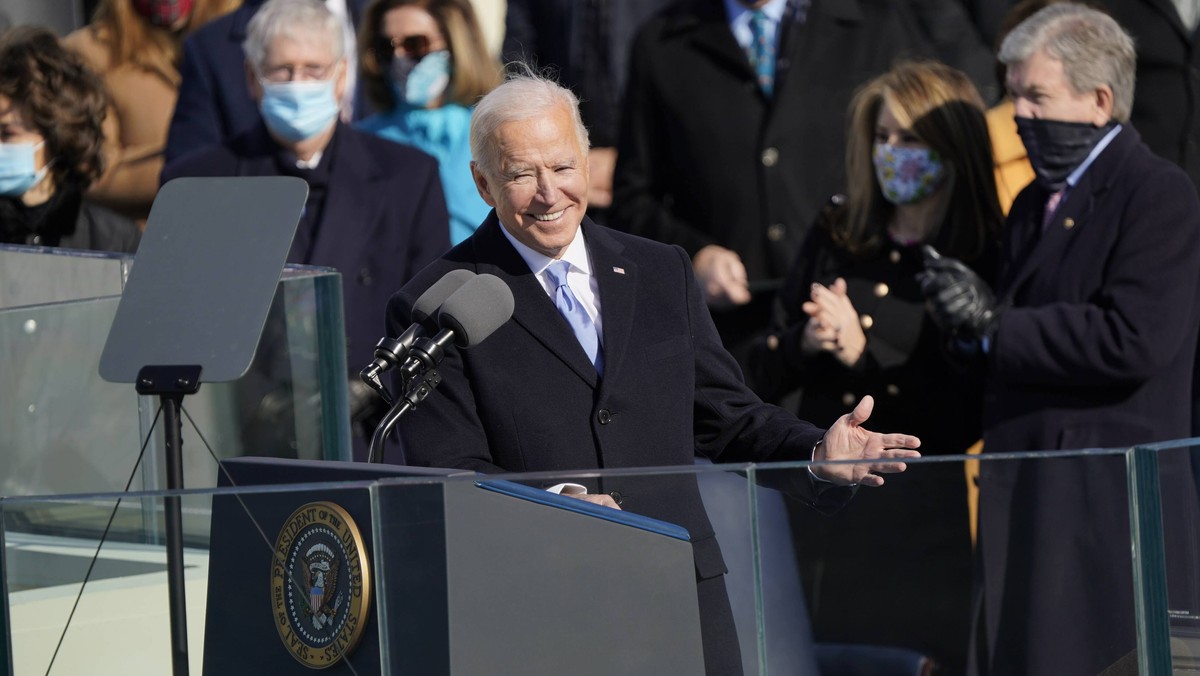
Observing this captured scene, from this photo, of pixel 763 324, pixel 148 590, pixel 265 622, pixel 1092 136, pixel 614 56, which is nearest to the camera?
pixel 265 622

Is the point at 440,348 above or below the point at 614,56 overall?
below

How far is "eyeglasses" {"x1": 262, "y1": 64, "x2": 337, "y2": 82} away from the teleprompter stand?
2.26 metres

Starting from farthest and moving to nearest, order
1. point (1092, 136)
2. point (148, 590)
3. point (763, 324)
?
point (763, 324) < point (1092, 136) < point (148, 590)

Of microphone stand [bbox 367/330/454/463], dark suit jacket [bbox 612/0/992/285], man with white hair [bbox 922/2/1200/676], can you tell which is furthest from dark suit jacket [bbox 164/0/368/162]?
microphone stand [bbox 367/330/454/463]

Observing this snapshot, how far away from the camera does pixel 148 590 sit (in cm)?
347

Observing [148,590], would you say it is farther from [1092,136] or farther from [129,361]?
[1092,136]

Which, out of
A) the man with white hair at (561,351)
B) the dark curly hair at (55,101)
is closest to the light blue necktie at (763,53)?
the dark curly hair at (55,101)

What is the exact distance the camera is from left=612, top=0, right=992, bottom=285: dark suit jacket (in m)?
6.02

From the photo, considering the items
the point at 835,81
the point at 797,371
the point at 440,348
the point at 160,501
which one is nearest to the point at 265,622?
the point at 160,501

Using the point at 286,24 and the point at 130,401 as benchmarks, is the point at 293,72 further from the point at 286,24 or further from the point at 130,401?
the point at 130,401

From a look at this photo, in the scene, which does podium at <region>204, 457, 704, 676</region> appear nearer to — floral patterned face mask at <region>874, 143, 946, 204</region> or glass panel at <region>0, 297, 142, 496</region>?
→ glass panel at <region>0, 297, 142, 496</region>

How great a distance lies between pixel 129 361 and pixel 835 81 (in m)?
3.12

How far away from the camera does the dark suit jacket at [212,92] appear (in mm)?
6547

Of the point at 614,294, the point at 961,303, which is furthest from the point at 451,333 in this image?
the point at 961,303
